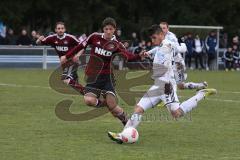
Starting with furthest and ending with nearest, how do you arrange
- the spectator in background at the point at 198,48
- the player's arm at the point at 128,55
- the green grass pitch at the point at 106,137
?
the spectator in background at the point at 198,48 < the player's arm at the point at 128,55 < the green grass pitch at the point at 106,137

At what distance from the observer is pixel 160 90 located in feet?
40.4

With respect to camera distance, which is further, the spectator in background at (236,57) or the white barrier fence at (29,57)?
the spectator in background at (236,57)

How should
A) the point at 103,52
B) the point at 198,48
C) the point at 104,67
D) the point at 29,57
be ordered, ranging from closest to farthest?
the point at 103,52 < the point at 104,67 < the point at 29,57 < the point at 198,48

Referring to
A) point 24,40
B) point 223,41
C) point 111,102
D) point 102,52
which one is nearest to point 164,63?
point 111,102

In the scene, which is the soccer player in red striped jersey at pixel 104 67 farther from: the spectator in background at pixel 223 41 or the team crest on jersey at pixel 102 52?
the spectator in background at pixel 223 41

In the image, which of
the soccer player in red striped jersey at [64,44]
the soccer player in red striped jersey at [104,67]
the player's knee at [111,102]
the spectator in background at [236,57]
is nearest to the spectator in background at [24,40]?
the spectator in background at [236,57]

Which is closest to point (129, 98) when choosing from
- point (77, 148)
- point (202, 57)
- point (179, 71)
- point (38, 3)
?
point (179, 71)

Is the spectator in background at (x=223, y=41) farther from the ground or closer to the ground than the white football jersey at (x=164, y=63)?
closer to the ground

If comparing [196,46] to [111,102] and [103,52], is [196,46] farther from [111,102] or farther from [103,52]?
[111,102]

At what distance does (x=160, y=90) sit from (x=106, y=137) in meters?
1.25

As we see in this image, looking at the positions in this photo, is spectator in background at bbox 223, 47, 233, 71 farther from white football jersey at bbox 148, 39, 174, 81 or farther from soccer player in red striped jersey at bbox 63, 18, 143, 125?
white football jersey at bbox 148, 39, 174, 81

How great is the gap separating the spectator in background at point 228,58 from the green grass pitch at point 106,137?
21.5 metres

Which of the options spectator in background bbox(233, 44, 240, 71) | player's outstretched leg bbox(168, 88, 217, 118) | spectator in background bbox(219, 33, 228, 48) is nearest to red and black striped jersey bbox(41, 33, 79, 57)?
player's outstretched leg bbox(168, 88, 217, 118)

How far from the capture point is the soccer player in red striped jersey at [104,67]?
515 inches
